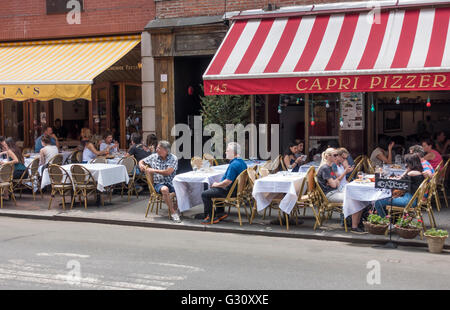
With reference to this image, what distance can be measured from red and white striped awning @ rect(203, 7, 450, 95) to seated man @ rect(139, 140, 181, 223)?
1683 mm

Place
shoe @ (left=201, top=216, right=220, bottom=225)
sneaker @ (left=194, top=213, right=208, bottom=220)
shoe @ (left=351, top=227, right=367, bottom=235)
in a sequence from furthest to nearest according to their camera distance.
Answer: sneaker @ (left=194, top=213, right=208, bottom=220) < shoe @ (left=201, top=216, right=220, bottom=225) < shoe @ (left=351, top=227, right=367, bottom=235)

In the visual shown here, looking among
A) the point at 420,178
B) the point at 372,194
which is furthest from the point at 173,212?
the point at 420,178

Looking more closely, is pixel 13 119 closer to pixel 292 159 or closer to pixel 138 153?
pixel 138 153

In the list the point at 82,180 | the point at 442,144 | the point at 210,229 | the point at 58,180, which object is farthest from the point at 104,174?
the point at 442,144

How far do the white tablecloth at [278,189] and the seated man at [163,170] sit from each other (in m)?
1.64

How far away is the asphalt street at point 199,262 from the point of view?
6.23 metres

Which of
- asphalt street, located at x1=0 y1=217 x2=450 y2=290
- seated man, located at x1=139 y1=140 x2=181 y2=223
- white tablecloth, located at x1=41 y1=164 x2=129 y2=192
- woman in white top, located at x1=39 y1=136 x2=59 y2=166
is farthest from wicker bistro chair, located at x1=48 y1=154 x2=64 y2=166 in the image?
asphalt street, located at x1=0 y1=217 x2=450 y2=290

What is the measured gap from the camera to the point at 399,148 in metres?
12.8

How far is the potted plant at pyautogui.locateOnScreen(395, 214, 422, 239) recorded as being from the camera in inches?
319

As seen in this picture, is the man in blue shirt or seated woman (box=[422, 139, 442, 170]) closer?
the man in blue shirt

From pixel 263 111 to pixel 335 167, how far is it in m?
4.56

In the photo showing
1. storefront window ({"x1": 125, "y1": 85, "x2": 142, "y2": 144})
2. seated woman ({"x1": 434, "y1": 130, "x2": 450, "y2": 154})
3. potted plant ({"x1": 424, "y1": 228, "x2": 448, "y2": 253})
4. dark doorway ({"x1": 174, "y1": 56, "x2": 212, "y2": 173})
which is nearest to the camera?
potted plant ({"x1": 424, "y1": 228, "x2": 448, "y2": 253})

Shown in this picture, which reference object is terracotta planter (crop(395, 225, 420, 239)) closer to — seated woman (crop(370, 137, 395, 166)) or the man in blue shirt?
the man in blue shirt

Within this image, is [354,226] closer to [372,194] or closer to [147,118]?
[372,194]
